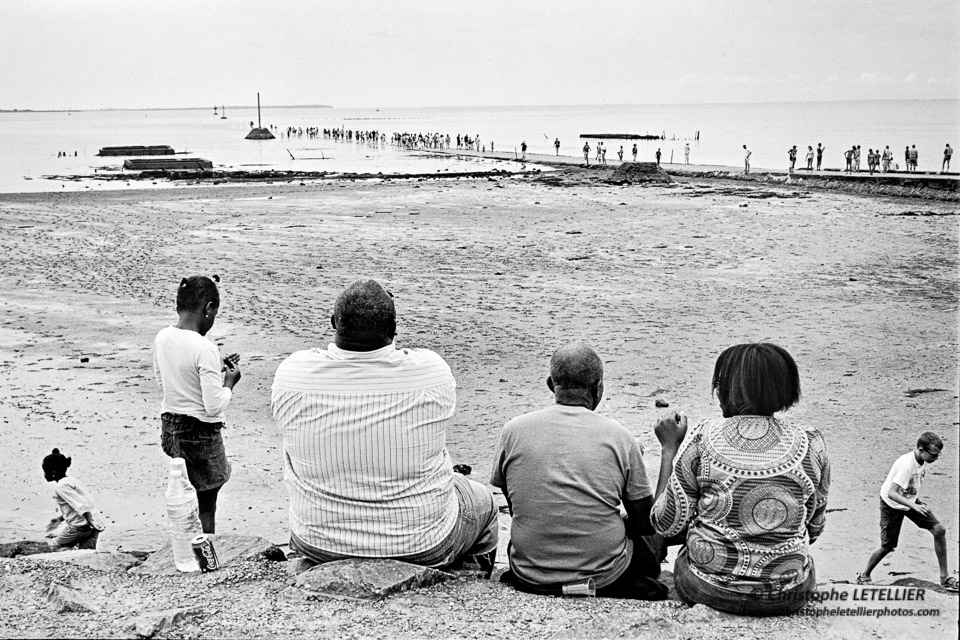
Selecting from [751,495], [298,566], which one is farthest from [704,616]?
[298,566]

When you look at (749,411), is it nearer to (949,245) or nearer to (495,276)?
(495,276)

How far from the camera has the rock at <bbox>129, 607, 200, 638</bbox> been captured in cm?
304

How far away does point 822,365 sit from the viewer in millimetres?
9734

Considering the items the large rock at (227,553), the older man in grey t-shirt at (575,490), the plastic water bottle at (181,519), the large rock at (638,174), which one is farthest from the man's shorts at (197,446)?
the large rock at (638,174)

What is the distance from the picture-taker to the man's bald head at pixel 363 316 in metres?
3.46

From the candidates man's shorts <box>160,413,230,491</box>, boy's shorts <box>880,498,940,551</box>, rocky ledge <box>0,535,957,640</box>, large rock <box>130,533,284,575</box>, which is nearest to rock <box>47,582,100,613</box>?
rocky ledge <box>0,535,957,640</box>

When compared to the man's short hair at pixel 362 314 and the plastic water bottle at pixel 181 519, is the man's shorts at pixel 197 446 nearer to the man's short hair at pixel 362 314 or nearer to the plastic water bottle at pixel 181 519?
the plastic water bottle at pixel 181 519

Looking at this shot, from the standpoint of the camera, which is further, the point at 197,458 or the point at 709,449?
the point at 197,458

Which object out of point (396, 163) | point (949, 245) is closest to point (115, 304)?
point (949, 245)

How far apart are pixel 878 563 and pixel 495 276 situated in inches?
396

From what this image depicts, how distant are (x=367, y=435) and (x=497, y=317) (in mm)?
8650

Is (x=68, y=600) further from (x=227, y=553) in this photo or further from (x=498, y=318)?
(x=498, y=318)

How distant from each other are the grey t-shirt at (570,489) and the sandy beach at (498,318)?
2573 mm

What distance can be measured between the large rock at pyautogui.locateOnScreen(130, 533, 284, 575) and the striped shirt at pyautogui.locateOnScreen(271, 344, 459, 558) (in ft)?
1.51
